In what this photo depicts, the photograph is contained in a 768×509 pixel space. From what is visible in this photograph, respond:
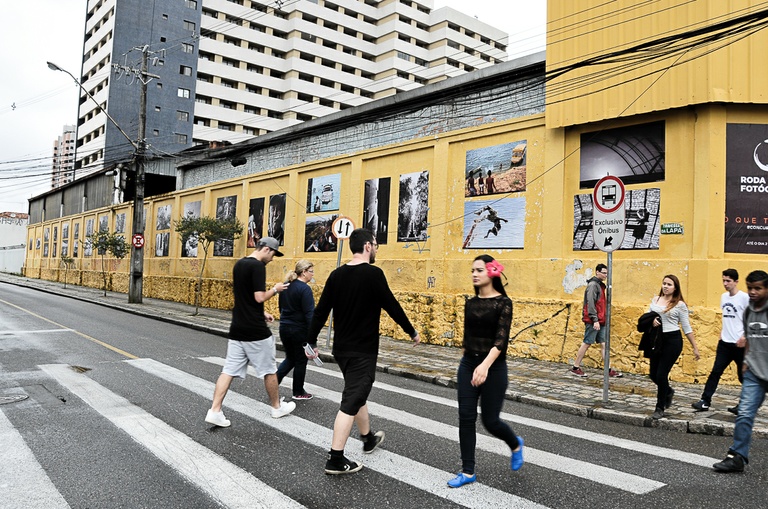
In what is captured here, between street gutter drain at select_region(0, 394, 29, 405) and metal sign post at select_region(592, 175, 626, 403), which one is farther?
metal sign post at select_region(592, 175, 626, 403)

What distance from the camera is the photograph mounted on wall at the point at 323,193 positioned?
17.0 m

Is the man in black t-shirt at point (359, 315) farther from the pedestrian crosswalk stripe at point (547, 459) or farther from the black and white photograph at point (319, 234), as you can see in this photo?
the black and white photograph at point (319, 234)

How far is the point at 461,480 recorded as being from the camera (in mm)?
3984

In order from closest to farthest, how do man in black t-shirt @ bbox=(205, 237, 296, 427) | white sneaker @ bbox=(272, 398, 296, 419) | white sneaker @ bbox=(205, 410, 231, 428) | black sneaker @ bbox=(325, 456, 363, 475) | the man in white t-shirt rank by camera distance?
black sneaker @ bbox=(325, 456, 363, 475), white sneaker @ bbox=(205, 410, 231, 428), man in black t-shirt @ bbox=(205, 237, 296, 427), white sneaker @ bbox=(272, 398, 296, 419), the man in white t-shirt

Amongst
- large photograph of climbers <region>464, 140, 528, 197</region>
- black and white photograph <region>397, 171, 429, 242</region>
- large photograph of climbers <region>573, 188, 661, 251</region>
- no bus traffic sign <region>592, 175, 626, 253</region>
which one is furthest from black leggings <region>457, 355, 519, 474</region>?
black and white photograph <region>397, 171, 429, 242</region>

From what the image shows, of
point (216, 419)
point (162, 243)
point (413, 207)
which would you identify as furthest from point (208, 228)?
point (216, 419)

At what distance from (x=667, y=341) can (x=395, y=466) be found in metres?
3.81

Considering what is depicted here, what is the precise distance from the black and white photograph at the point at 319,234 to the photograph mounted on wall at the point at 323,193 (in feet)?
0.98

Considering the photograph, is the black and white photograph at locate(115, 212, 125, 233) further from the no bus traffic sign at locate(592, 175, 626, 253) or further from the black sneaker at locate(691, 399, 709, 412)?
the black sneaker at locate(691, 399, 709, 412)

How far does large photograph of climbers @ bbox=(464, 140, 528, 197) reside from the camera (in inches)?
473

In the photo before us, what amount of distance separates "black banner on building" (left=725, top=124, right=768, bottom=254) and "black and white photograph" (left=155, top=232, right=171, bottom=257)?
23.6 m

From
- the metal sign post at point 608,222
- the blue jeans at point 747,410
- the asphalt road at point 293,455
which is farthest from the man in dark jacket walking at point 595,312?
the blue jeans at point 747,410

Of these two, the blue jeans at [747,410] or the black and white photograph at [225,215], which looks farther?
the black and white photograph at [225,215]

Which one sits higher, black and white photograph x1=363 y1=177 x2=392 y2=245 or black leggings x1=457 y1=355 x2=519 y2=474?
black and white photograph x1=363 y1=177 x2=392 y2=245
